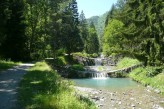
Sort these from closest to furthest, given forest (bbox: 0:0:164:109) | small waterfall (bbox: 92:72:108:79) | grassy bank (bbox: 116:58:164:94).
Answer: forest (bbox: 0:0:164:109)
grassy bank (bbox: 116:58:164:94)
small waterfall (bbox: 92:72:108:79)

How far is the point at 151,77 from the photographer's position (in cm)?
3616

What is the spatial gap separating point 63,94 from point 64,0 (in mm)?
46165

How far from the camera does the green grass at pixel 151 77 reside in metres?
31.8

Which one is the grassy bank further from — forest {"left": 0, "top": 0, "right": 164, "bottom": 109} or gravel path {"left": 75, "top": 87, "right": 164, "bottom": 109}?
gravel path {"left": 75, "top": 87, "right": 164, "bottom": 109}

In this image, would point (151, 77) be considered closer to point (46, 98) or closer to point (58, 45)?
point (46, 98)

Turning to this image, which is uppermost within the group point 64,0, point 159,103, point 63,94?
point 64,0

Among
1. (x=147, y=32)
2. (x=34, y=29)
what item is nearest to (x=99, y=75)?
(x=147, y=32)

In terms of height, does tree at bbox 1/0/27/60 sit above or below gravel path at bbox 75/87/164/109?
above

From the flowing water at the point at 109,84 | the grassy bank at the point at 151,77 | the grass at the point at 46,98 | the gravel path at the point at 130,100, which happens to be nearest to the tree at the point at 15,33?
the flowing water at the point at 109,84

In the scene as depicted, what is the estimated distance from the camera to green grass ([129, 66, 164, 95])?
3185cm

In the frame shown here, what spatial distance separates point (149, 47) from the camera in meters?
40.6

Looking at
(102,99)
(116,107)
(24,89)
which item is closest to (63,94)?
(24,89)

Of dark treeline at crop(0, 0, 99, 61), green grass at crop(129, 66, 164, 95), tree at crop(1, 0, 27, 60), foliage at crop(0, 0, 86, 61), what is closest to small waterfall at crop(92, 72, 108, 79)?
green grass at crop(129, 66, 164, 95)

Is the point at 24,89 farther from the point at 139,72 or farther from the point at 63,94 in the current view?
the point at 139,72
